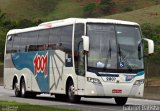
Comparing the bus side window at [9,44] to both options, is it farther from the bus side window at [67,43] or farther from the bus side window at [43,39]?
the bus side window at [67,43]

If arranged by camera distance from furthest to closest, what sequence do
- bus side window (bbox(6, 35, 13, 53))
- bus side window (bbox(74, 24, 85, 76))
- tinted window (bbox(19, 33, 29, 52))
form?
1. bus side window (bbox(6, 35, 13, 53))
2. tinted window (bbox(19, 33, 29, 52))
3. bus side window (bbox(74, 24, 85, 76))

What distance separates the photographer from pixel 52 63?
29.1m

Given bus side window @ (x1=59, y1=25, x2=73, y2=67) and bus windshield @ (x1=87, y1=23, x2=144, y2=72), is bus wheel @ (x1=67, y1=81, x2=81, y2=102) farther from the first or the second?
bus windshield @ (x1=87, y1=23, x2=144, y2=72)

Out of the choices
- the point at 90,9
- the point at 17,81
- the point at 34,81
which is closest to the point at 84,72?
the point at 34,81

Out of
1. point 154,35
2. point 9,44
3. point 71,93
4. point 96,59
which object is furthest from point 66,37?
point 154,35

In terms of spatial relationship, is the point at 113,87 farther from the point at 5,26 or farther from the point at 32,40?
the point at 5,26

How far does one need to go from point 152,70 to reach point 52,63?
18785 mm

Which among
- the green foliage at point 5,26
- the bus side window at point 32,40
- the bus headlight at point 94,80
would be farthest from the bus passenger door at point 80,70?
the green foliage at point 5,26

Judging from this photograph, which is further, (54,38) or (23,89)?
(23,89)

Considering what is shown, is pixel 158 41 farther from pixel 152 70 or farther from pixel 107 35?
pixel 107 35

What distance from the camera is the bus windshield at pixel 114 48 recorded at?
2542cm

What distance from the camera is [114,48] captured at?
1011 inches

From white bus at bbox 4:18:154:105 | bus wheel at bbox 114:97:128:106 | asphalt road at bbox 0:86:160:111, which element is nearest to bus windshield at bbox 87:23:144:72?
white bus at bbox 4:18:154:105

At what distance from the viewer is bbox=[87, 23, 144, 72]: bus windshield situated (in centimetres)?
2542
